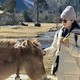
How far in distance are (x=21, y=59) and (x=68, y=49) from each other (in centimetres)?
69

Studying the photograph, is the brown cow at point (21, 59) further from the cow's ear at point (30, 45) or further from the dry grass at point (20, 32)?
the dry grass at point (20, 32)

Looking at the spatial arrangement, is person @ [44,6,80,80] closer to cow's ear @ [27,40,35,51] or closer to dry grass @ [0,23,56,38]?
cow's ear @ [27,40,35,51]

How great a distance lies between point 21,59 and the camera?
12.2 ft

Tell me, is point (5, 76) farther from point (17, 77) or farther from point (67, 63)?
point (67, 63)

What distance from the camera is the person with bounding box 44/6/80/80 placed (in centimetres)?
418

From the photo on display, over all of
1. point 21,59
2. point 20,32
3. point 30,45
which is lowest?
point 20,32

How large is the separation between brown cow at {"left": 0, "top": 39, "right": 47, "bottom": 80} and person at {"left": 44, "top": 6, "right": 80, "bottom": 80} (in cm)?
50

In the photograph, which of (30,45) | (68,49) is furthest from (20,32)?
(30,45)

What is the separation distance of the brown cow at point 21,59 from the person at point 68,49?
50 cm

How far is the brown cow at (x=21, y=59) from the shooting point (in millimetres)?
3693

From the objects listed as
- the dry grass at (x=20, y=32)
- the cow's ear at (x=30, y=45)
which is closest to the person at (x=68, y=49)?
the cow's ear at (x=30, y=45)

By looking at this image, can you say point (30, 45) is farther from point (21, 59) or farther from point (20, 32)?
point (20, 32)

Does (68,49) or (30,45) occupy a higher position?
(30,45)

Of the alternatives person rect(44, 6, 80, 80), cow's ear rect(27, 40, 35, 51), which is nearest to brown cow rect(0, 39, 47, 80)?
cow's ear rect(27, 40, 35, 51)
